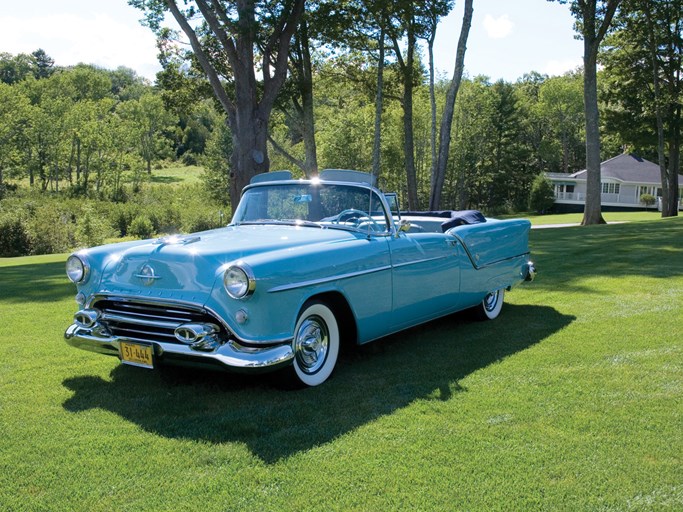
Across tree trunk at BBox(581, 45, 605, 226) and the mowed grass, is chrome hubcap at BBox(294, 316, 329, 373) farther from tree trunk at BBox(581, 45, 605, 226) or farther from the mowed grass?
tree trunk at BBox(581, 45, 605, 226)

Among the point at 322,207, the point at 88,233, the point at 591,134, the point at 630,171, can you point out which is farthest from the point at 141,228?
the point at 630,171

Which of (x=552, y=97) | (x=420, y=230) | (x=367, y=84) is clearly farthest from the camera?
(x=552, y=97)

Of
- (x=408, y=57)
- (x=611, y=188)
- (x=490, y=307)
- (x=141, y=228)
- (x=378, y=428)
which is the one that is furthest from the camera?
(x=611, y=188)

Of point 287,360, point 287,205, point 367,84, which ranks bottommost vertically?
point 287,360

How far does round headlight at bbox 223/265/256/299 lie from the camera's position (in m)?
4.22

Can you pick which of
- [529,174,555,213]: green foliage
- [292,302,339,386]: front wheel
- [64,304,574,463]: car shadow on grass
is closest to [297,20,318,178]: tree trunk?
[64,304,574,463]: car shadow on grass

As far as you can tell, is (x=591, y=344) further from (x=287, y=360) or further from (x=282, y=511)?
(x=282, y=511)

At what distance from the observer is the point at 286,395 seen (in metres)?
4.61

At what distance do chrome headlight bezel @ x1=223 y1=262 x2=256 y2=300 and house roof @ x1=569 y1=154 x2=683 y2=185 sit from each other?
61714mm

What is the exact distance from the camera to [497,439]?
3.79 m

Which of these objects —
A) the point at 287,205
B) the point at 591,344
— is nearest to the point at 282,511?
the point at 287,205

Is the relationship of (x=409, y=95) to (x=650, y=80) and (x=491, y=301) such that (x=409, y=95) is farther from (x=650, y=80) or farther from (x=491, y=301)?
(x=491, y=301)

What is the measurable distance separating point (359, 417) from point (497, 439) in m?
0.92

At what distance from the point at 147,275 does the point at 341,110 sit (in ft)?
163
